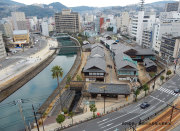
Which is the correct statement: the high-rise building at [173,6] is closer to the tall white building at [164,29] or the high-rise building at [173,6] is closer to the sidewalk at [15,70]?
the tall white building at [164,29]

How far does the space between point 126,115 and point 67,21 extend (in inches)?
5371

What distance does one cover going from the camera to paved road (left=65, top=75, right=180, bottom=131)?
22281 millimetres

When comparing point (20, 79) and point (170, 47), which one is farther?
point (170, 47)

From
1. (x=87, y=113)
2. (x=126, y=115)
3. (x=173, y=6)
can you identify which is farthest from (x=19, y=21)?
(x=173, y=6)

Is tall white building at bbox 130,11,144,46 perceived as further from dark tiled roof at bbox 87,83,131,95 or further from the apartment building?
dark tiled roof at bbox 87,83,131,95

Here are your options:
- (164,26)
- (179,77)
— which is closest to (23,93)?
(179,77)

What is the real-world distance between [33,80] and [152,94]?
39.2m

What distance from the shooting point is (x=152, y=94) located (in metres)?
31.5

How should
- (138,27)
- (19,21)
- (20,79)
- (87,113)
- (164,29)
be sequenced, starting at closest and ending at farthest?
(87,113) → (20,79) → (164,29) → (138,27) → (19,21)

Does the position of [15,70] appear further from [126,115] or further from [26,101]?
[126,115]

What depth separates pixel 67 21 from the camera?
144625mm

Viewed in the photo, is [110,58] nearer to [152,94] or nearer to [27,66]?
[152,94]

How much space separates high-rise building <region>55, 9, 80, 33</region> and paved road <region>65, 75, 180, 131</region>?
128 meters

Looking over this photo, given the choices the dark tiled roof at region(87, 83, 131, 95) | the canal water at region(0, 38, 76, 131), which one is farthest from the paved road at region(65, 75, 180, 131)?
the canal water at region(0, 38, 76, 131)
